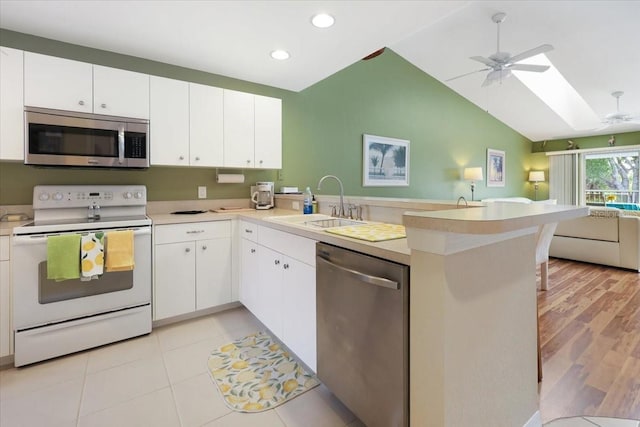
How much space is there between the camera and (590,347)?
2.15 meters

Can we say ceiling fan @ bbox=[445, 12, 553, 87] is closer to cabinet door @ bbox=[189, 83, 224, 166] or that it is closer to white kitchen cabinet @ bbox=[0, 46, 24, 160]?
cabinet door @ bbox=[189, 83, 224, 166]

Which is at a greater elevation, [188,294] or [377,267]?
[377,267]

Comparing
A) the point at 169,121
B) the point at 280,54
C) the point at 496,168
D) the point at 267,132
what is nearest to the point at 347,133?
the point at 267,132

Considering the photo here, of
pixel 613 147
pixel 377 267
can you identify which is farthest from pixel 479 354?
pixel 613 147

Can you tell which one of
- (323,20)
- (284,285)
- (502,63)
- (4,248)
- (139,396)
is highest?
(502,63)

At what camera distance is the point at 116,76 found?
2395mm

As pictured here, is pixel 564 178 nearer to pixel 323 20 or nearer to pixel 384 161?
pixel 384 161

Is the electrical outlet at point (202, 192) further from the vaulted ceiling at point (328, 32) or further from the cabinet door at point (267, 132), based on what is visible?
the vaulted ceiling at point (328, 32)

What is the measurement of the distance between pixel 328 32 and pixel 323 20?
0.54 ft

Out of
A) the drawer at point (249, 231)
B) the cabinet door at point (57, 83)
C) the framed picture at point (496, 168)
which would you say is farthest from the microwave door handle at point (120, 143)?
the framed picture at point (496, 168)

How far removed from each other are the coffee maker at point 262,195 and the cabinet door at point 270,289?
1.06 m

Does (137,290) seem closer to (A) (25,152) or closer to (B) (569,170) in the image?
(A) (25,152)

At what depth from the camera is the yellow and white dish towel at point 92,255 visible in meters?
1.98

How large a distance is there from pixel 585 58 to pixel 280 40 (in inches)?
176
